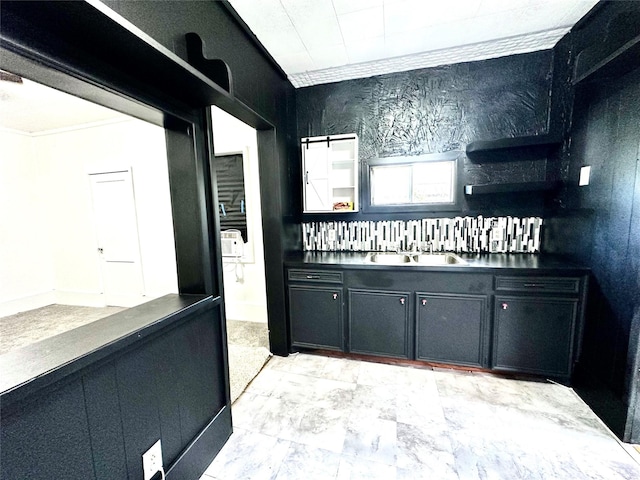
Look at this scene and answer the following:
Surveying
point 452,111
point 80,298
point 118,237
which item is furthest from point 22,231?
point 452,111

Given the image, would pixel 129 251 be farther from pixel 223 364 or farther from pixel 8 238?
pixel 223 364

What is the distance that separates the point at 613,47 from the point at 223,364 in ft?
10.3

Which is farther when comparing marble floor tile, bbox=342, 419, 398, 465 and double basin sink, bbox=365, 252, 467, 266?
double basin sink, bbox=365, 252, 467, 266

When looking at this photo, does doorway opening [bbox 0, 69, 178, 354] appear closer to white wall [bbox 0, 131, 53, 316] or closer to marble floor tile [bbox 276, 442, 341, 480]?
white wall [bbox 0, 131, 53, 316]

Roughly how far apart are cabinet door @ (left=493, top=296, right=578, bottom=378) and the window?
1.06 metres

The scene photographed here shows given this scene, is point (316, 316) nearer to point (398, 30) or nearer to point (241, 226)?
A: point (241, 226)

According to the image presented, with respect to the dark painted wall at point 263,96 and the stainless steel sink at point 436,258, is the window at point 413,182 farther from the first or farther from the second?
the dark painted wall at point 263,96

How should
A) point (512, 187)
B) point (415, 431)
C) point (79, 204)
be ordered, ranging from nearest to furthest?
point (415, 431) < point (512, 187) < point (79, 204)

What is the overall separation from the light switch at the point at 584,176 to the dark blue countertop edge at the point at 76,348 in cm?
284

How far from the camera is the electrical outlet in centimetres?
112

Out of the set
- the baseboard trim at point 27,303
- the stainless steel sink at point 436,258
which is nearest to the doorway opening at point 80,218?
the baseboard trim at point 27,303

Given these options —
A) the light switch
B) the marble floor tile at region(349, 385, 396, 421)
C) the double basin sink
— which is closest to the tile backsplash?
the double basin sink

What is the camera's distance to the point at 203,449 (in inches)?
56.1

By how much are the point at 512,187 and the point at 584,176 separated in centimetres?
44
